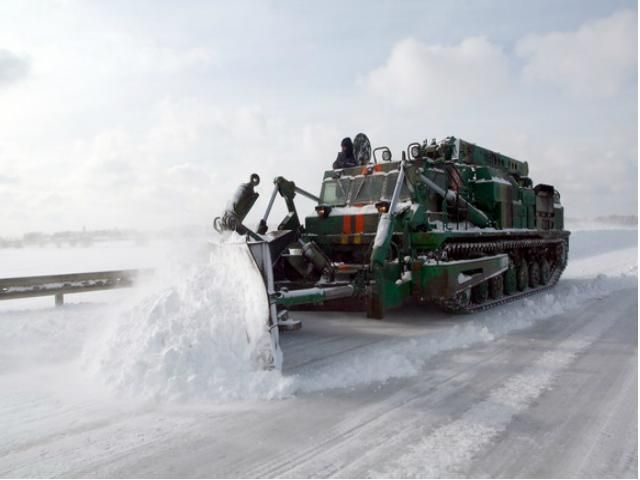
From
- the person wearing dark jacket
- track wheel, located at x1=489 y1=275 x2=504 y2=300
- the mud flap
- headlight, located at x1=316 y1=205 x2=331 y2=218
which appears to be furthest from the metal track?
the mud flap

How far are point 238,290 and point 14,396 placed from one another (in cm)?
213

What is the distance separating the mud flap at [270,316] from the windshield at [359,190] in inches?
140

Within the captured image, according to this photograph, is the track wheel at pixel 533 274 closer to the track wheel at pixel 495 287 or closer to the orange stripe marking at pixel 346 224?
the track wheel at pixel 495 287

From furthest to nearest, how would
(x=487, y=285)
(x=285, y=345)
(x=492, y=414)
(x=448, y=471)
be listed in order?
(x=487, y=285)
(x=285, y=345)
(x=492, y=414)
(x=448, y=471)

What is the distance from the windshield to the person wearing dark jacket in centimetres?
74

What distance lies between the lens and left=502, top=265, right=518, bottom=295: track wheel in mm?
9721

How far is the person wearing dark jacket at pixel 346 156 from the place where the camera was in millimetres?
9930

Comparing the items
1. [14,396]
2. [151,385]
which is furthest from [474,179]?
[14,396]

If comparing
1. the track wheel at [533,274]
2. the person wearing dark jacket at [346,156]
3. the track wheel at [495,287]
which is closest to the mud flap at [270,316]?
the person wearing dark jacket at [346,156]

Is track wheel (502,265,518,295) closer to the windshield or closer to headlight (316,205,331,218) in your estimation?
the windshield

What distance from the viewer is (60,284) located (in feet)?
27.8

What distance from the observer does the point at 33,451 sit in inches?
128

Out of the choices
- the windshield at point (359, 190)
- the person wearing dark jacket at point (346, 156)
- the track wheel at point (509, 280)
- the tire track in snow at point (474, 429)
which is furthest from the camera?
the person wearing dark jacket at point (346, 156)

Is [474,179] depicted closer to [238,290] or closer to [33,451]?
[238,290]
